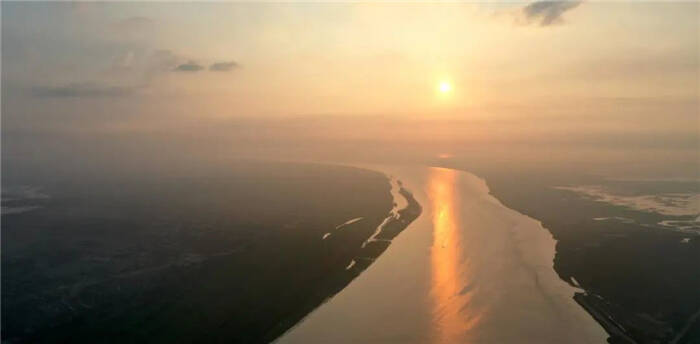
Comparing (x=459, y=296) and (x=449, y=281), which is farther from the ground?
(x=449, y=281)

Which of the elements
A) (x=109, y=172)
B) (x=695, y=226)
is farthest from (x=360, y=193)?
(x=109, y=172)

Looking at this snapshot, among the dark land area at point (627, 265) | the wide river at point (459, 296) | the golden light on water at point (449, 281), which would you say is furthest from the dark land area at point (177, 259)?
the dark land area at point (627, 265)

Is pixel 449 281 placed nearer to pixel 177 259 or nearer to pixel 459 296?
pixel 459 296

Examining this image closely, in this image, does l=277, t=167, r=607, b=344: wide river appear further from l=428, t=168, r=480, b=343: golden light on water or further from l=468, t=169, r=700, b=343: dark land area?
l=468, t=169, r=700, b=343: dark land area

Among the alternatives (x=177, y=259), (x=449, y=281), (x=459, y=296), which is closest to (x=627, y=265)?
(x=449, y=281)

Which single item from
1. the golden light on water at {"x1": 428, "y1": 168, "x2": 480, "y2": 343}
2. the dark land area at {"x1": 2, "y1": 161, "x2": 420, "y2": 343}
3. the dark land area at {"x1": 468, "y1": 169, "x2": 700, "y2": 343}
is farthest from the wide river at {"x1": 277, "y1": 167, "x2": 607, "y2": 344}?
the dark land area at {"x1": 2, "y1": 161, "x2": 420, "y2": 343}

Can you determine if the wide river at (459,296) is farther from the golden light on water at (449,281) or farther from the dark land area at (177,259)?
the dark land area at (177,259)
